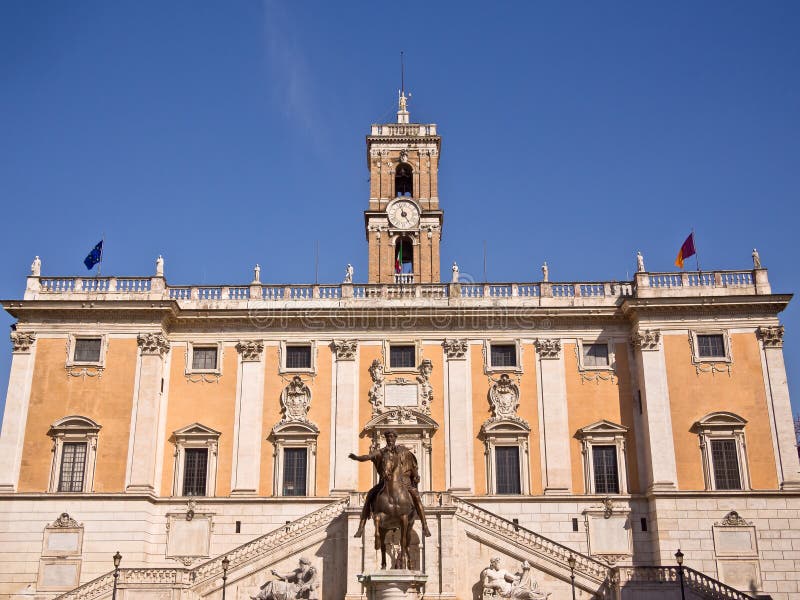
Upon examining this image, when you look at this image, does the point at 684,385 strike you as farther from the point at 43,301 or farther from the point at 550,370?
the point at 43,301

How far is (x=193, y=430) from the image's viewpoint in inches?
1563

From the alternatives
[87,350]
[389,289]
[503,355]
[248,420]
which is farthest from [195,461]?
[503,355]

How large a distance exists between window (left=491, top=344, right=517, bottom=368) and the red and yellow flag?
333 inches

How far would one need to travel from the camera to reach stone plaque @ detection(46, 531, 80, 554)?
37.2 m

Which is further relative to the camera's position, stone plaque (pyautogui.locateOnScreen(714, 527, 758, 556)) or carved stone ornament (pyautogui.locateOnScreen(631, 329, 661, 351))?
carved stone ornament (pyautogui.locateOnScreen(631, 329, 661, 351))

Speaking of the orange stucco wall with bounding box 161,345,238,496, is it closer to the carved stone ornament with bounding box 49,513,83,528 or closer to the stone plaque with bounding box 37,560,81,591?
the carved stone ornament with bounding box 49,513,83,528

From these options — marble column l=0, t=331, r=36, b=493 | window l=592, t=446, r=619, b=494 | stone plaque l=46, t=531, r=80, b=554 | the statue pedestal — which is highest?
marble column l=0, t=331, r=36, b=493

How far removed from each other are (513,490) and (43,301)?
71.0 ft

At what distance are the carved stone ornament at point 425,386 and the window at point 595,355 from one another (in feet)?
22.2

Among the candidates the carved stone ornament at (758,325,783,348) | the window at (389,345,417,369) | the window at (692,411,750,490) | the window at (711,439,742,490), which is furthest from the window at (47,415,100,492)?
the carved stone ornament at (758,325,783,348)

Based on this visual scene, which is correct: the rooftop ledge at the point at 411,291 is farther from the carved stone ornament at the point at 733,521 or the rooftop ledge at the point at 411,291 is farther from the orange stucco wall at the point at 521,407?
the carved stone ornament at the point at 733,521

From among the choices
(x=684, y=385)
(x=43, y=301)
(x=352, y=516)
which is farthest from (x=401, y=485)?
(x=43, y=301)

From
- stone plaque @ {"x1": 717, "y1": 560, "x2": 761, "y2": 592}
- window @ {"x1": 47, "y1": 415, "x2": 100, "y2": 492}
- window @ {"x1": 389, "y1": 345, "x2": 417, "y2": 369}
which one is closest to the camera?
stone plaque @ {"x1": 717, "y1": 560, "x2": 761, "y2": 592}

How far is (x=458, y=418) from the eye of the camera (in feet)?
130
